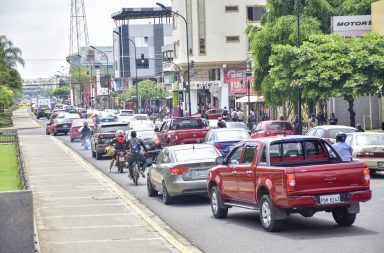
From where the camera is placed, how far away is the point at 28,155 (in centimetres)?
4738

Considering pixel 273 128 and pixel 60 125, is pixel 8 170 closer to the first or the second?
pixel 273 128

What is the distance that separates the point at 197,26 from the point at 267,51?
3482 centimetres

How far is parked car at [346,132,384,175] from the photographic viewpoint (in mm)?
27047

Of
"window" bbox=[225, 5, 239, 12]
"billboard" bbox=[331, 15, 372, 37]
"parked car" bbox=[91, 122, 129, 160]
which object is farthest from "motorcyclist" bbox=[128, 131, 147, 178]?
"window" bbox=[225, 5, 239, 12]

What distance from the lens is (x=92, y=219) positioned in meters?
19.4

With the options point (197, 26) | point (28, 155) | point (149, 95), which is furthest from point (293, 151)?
point (149, 95)

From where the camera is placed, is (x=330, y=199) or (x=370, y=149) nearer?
(x=330, y=199)

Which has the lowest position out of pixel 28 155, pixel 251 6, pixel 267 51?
pixel 28 155

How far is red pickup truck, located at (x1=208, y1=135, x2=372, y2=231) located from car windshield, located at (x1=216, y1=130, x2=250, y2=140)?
1344cm

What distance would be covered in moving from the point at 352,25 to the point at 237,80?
3078 centimetres

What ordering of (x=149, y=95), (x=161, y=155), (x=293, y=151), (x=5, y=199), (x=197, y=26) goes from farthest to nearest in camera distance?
1. (x=149, y=95)
2. (x=197, y=26)
3. (x=161, y=155)
4. (x=293, y=151)
5. (x=5, y=199)

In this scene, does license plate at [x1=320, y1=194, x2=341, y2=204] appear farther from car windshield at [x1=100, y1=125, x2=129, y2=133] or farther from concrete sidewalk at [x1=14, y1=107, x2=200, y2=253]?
car windshield at [x1=100, y1=125, x2=129, y2=133]

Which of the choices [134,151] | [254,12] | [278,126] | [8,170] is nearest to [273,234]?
[134,151]

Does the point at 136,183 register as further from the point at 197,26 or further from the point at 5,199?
the point at 197,26
